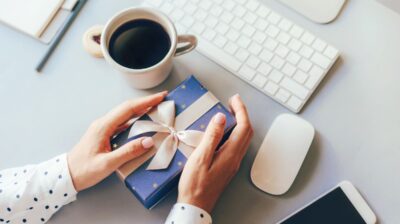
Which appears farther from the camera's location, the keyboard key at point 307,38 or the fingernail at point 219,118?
the keyboard key at point 307,38

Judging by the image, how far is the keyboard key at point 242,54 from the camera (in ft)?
2.31

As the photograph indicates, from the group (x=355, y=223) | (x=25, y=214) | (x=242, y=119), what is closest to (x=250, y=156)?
(x=242, y=119)

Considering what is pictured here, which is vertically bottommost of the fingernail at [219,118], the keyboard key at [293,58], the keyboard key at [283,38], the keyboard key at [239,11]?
the fingernail at [219,118]

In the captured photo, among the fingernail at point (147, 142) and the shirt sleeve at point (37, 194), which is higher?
the fingernail at point (147, 142)

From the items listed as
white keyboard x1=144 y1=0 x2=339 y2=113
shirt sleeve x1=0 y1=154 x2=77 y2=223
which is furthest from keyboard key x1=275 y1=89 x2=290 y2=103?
shirt sleeve x1=0 y1=154 x2=77 y2=223

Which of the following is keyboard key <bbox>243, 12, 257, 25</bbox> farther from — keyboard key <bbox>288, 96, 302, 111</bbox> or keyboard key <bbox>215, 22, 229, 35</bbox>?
keyboard key <bbox>288, 96, 302, 111</bbox>

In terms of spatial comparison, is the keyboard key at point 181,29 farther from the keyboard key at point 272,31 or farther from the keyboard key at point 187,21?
the keyboard key at point 272,31

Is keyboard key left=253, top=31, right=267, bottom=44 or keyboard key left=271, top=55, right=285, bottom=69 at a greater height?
keyboard key left=253, top=31, right=267, bottom=44

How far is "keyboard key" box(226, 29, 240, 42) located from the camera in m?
0.71

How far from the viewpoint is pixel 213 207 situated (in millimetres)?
643

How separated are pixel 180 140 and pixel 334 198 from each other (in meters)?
0.24

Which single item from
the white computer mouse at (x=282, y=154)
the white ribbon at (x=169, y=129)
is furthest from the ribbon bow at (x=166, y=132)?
the white computer mouse at (x=282, y=154)

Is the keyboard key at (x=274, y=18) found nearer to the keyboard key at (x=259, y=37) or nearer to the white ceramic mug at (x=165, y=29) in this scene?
the keyboard key at (x=259, y=37)

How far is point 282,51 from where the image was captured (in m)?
0.71
